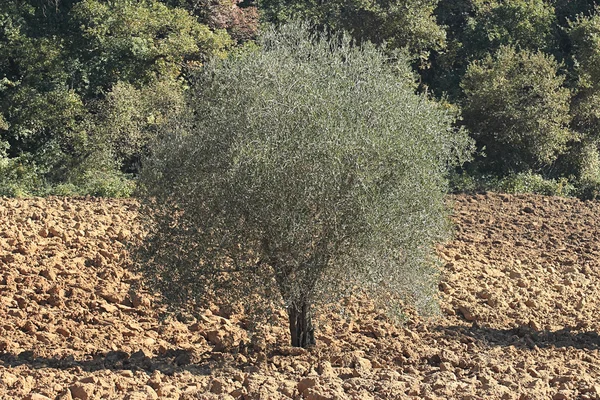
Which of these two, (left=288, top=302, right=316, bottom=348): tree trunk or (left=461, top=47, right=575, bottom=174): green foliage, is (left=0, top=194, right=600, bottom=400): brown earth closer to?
(left=288, top=302, right=316, bottom=348): tree trunk

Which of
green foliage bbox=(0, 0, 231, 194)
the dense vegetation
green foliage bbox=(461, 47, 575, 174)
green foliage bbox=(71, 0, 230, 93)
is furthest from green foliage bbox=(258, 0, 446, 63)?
green foliage bbox=(0, 0, 231, 194)

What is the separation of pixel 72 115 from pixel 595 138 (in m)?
12.1

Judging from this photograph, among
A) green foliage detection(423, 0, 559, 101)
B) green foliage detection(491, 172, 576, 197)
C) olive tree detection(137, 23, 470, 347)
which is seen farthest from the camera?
green foliage detection(423, 0, 559, 101)

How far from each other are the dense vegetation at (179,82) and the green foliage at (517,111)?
3 centimetres

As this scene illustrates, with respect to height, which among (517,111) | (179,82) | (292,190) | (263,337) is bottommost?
(263,337)

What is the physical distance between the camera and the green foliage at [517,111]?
73.3 feet

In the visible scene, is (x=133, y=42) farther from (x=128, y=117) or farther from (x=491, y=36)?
(x=491, y=36)

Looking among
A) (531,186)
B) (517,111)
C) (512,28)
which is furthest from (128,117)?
(512,28)

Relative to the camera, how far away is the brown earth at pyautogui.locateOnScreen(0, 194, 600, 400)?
8.66 m

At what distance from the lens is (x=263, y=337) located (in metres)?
10.3

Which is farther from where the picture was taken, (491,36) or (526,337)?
(491,36)

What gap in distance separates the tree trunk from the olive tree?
0.11m

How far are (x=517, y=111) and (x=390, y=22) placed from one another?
153 inches

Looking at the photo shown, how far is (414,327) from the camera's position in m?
11.8
